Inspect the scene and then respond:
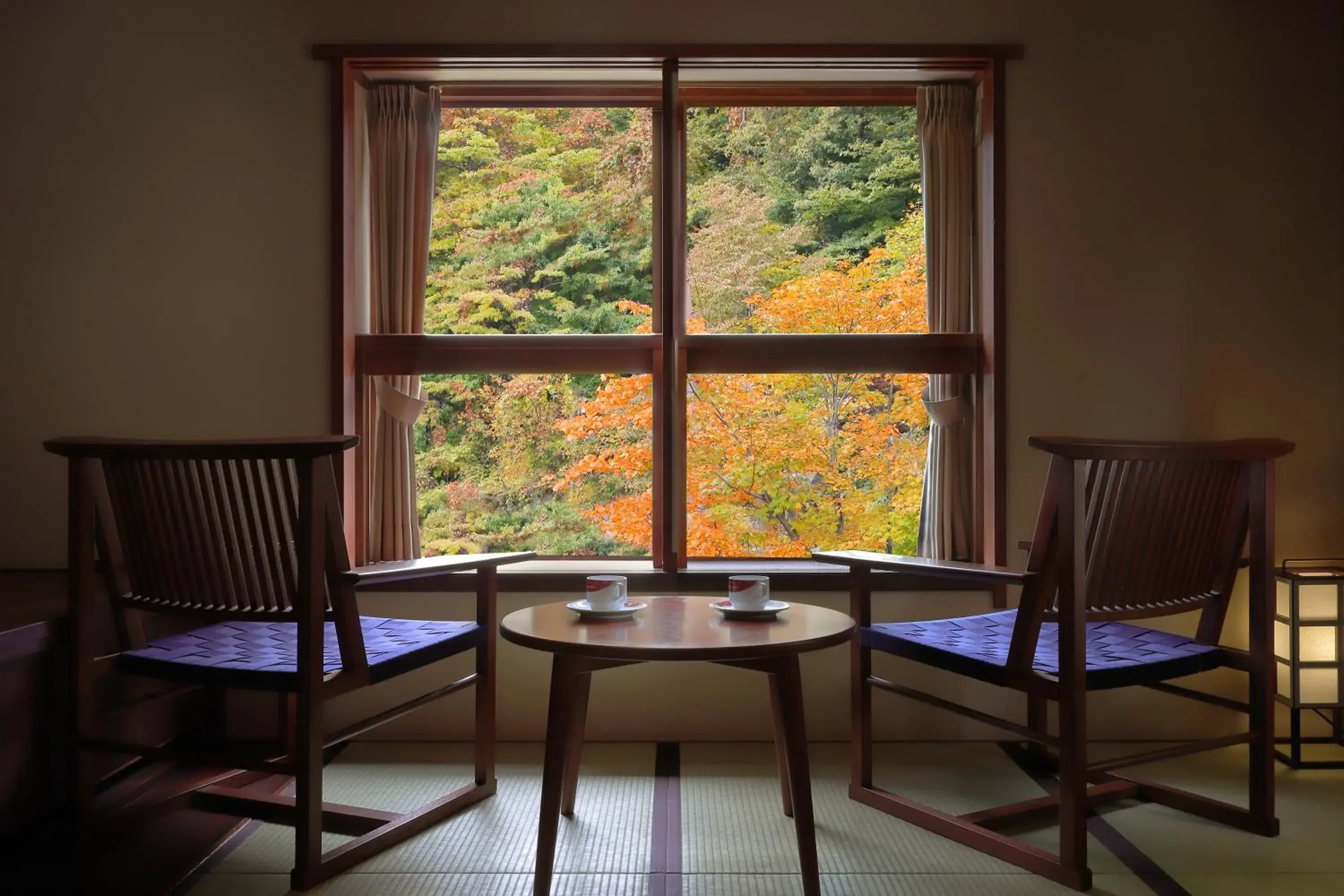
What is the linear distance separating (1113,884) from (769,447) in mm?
1808

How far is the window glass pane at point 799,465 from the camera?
10.9 feet

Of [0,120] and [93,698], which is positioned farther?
[0,120]

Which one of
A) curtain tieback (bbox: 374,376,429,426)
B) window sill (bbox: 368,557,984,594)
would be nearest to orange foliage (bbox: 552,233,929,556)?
window sill (bbox: 368,557,984,594)

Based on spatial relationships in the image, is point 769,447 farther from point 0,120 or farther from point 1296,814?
point 0,120

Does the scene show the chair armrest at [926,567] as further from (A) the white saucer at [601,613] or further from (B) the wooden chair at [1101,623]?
(A) the white saucer at [601,613]

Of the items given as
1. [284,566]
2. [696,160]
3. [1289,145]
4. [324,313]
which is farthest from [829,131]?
[284,566]

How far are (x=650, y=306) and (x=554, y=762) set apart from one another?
1.87 metres

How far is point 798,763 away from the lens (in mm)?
1905

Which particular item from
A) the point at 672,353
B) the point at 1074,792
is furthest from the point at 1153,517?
the point at 672,353

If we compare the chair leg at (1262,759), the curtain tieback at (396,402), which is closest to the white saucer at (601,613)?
the curtain tieback at (396,402)

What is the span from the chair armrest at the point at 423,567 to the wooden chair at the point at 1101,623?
89 centimetres

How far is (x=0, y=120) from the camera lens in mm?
2982

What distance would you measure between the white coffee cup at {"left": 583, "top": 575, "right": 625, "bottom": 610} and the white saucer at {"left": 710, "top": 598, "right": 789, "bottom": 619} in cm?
25

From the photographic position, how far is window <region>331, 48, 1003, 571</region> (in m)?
3.27
